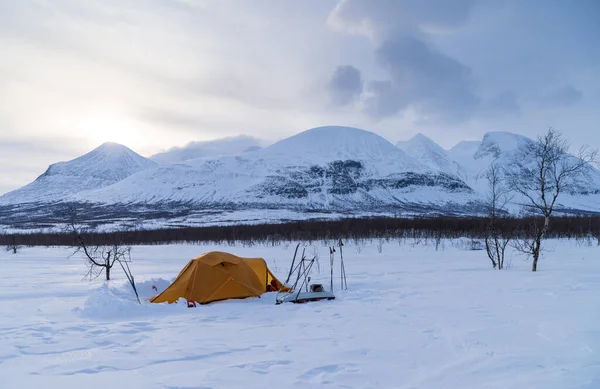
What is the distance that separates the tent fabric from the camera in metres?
12.0

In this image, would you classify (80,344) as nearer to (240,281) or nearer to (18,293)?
(240,281)

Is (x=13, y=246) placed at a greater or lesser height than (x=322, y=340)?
lesser

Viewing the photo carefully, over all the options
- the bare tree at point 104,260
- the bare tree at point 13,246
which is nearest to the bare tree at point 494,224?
the bare tree at point 104,260

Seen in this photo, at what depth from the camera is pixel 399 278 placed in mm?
15797

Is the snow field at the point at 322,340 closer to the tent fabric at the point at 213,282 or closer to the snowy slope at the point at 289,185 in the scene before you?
the tent fabric at the point at 213,282

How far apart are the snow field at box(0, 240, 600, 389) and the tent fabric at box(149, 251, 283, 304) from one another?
607mm

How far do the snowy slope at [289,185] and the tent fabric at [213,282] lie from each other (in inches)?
4975

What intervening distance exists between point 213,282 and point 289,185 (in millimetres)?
152702

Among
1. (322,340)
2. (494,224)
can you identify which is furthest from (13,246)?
(494,224)

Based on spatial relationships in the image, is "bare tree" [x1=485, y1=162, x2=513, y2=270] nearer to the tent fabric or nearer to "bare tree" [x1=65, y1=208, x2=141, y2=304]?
the tent fabric

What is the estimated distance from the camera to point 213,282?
12.3 meters

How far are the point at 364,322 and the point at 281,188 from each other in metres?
154

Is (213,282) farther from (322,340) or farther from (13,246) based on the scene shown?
(13,246)

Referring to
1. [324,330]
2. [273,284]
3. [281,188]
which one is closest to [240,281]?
[273,284]
